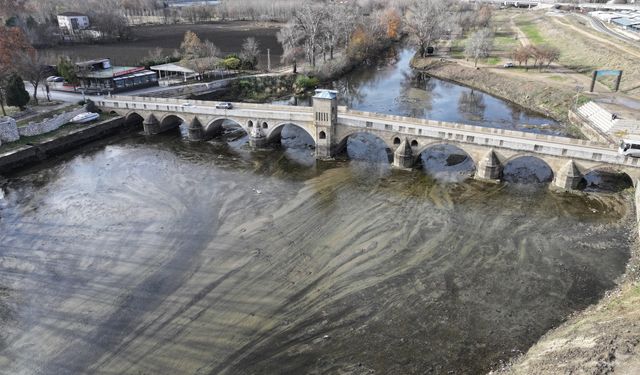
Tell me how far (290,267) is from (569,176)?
25629mm

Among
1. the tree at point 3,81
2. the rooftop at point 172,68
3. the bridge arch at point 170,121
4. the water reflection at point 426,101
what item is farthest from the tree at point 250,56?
the tree at point 3,81

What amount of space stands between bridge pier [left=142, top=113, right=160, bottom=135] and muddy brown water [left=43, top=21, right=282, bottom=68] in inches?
1581

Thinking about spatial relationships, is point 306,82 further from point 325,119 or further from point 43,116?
point 43,116

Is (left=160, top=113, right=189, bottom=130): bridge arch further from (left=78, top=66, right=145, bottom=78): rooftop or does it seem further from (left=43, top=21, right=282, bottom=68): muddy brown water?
(left=43, top=21, right=282, bottom=68): muddy brown water

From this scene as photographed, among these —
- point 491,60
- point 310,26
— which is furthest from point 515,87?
point 310,26

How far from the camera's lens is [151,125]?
182 ft

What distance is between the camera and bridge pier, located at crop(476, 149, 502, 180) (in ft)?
134

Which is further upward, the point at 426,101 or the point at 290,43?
the point at 290,43

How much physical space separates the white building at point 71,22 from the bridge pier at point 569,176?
423 feet

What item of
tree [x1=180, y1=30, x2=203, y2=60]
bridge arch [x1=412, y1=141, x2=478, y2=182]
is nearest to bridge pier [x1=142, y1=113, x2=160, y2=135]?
bridge arch [x1=412, y1=141, x2=478, y2=182]

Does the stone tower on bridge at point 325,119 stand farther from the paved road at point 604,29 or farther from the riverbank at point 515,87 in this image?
the paved road at point 604,29

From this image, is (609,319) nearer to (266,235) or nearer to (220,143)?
(266,235)

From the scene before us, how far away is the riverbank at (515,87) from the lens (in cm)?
→ 6188

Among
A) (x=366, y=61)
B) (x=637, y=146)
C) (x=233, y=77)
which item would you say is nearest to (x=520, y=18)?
(x=366, y=61)
